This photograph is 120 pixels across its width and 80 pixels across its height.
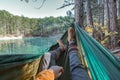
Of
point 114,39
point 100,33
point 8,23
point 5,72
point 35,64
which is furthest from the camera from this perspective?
point 8,23

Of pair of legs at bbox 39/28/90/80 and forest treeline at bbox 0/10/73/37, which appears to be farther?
forest treeline at bbox 0/10/73/37

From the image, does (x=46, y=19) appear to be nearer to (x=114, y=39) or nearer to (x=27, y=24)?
(x=27, y=24)

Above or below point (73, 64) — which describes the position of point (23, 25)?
above

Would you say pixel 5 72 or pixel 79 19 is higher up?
pixel 79 19

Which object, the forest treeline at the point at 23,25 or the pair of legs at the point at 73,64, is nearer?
the pair of legs at the point at 73,64

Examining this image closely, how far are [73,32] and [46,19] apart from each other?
265ft

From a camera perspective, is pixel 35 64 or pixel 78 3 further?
pixel 78 3

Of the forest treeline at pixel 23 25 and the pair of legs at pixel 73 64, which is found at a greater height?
the forest treeline at pixel 23 25

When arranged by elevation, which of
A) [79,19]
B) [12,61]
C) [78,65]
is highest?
[79,19]

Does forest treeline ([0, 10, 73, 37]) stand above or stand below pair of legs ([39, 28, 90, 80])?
above

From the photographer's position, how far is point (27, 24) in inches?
3482

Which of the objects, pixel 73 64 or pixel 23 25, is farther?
pixel 23 25

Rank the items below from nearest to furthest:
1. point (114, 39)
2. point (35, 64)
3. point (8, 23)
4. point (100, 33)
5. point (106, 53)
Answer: point (106, 53)
point (35, 64)
point (114, 39)
point (100, 33)
point (8, 23)

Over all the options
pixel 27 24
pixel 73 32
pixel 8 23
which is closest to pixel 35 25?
pixel 27 24
